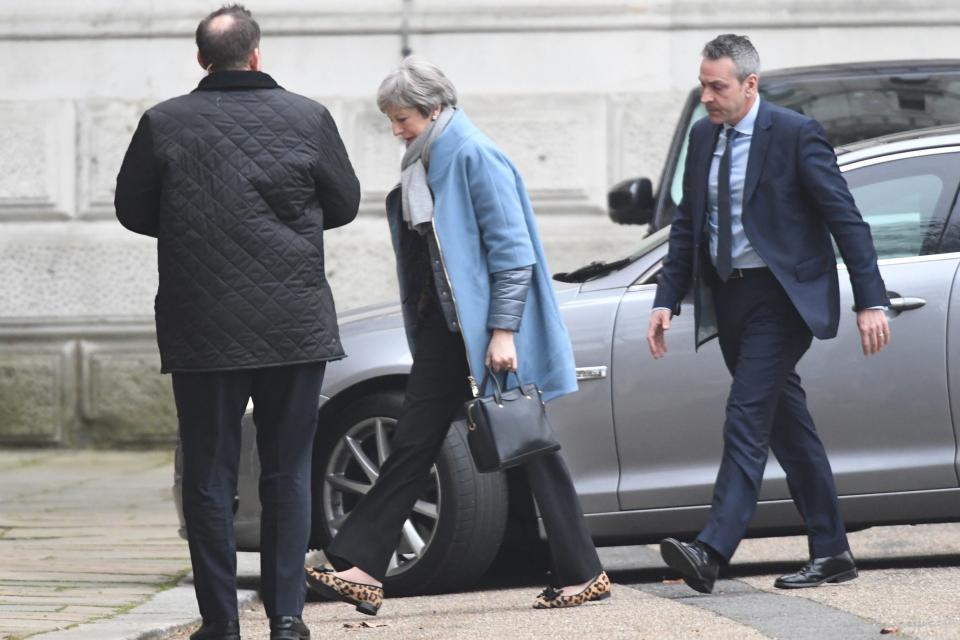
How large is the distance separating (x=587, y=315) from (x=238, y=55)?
1822mm

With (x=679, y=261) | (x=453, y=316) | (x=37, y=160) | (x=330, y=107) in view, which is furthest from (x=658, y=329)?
(x=37, y=160)

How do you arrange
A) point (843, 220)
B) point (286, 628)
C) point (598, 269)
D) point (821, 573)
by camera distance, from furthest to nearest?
point (598, 269), point (821, 573), point (843, 220), point (286, 628)

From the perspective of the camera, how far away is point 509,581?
6.95 metres

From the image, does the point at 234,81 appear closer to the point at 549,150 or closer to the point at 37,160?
the point at 549,150

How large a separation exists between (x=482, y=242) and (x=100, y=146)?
7050 mm

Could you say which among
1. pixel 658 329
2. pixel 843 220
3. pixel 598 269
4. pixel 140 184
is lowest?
pixel 658 329

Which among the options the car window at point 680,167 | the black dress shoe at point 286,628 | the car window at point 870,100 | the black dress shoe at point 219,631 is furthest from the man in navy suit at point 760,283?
the car window at point 870,100

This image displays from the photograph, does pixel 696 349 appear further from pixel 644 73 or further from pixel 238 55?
pixel 644 73

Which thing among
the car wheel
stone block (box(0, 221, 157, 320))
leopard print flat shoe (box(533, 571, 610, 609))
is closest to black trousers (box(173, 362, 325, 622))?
leopard print flat shoe (box(533, 571, 610, 609))

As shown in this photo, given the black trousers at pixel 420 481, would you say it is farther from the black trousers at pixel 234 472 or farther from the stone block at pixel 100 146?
the stone block at pixel 100 146

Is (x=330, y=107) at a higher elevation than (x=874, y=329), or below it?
higher

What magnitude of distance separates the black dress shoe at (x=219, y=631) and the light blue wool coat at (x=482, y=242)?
1.01 m

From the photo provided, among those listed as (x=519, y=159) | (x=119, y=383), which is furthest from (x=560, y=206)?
(x=119, y=383)

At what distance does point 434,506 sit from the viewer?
649 cm
